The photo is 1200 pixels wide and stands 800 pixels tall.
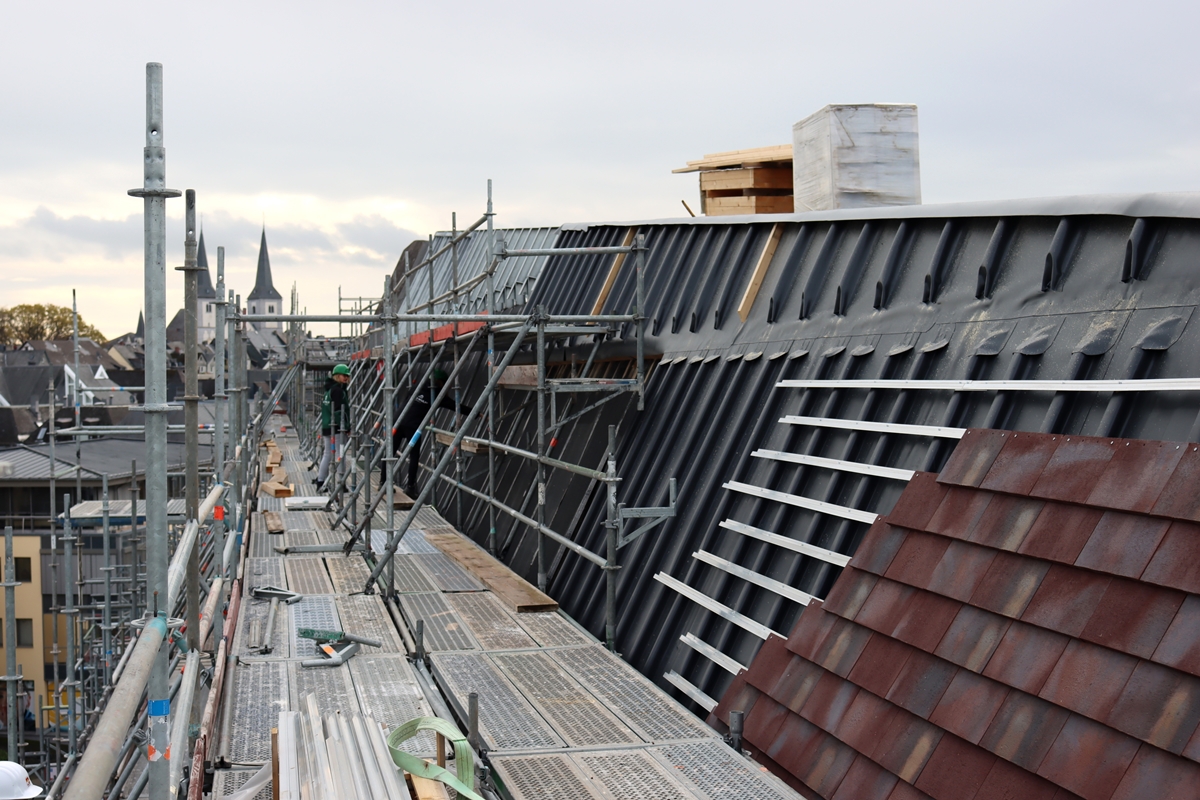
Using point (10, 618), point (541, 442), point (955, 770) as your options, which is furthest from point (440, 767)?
point (10, 618)

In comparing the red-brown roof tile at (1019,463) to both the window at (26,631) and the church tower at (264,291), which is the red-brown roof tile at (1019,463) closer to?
the window at (26,631)

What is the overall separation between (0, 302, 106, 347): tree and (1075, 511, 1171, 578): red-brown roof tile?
125215 mm

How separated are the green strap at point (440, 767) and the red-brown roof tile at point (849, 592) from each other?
2366 millimetres

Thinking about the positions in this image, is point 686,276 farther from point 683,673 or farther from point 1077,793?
point 1077,793

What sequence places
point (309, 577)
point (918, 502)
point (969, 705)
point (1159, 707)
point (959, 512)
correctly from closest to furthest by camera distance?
point (1159, 707) < point (969, 705) < point (959, 512) < point (918, 502) < point (309, 577)

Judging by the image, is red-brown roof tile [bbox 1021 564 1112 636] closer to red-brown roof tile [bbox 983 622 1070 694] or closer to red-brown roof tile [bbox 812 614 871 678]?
red-brown roof tile [bbox 983 622 1070 694]

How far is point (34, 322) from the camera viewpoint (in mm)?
116812

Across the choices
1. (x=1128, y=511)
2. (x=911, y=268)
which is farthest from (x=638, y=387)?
(x=1128, y=511)

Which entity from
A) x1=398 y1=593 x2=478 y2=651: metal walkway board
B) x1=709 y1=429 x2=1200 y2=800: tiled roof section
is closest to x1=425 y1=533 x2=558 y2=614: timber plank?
x1=398 y1=593 x2=478 y2=651: metal walkway board

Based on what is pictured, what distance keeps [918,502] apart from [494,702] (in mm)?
3405

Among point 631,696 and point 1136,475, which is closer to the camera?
point 1136,475

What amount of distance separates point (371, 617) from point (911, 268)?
6.14 meters

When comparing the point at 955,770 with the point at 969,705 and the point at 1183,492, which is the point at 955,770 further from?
the point at 1183,492

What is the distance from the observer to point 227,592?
437 inches
